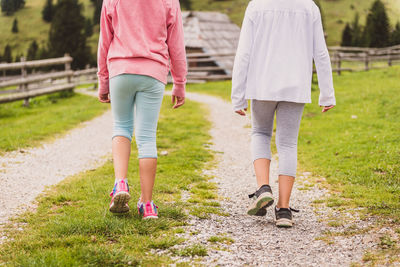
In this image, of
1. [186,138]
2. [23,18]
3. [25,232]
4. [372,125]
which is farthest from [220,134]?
[23,18]

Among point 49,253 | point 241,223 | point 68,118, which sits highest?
point 49,253

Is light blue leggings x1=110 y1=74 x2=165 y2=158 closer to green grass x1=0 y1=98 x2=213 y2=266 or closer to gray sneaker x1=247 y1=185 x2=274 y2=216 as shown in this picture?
green grass x1=0 y1=98 x2=213 y2=266

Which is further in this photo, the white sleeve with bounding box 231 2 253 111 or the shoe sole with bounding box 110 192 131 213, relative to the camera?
the white sleeve with bounding box 231 2 253 111

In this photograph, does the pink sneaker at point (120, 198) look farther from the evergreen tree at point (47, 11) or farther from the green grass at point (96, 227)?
the evergreen tree at point (47, 11)

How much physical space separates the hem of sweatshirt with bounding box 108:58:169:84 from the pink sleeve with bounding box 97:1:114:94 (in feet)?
0.61

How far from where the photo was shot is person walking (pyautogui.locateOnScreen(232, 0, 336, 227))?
3549mm

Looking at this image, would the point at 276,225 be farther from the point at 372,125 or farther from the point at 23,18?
the point at 23,18

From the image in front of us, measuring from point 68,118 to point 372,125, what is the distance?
7.41 m

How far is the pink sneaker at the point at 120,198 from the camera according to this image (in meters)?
3.20

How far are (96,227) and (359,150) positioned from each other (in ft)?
16.4

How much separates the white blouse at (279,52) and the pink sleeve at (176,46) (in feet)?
1.52

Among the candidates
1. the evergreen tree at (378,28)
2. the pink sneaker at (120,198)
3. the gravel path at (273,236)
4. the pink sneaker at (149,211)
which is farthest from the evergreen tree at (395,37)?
the pink sneaker at (120,198)

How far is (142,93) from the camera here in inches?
131

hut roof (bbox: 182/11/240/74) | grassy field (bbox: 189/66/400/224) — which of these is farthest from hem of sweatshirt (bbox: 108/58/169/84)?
hut roof (bbox: 182/11/240/74)
